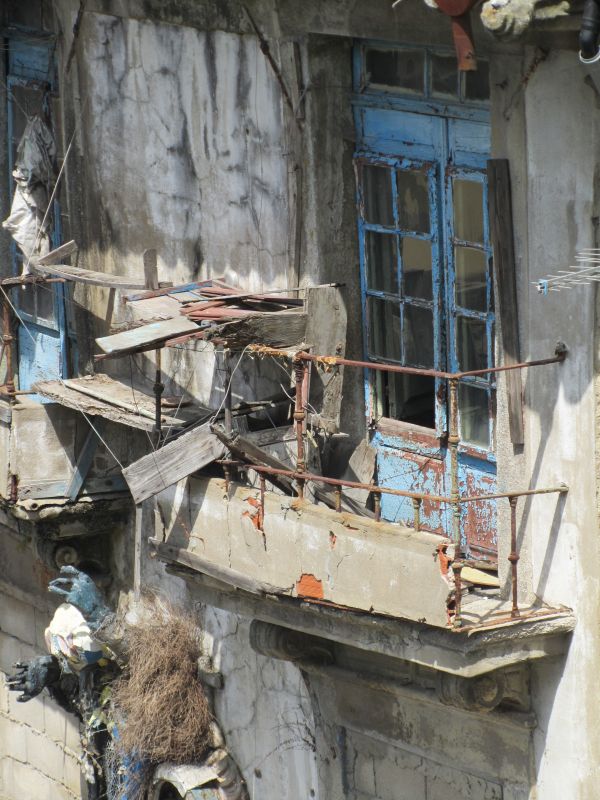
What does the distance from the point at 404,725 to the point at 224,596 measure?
121 cm

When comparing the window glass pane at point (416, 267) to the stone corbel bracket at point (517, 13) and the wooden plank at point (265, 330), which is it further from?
the stone corbel bracket at point (517, 13)

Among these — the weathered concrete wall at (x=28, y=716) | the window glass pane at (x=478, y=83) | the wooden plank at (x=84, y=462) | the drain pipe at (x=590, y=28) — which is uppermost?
the drain pipe at (x=590, y=28)

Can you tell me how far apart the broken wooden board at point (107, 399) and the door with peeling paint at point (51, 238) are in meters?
0.86

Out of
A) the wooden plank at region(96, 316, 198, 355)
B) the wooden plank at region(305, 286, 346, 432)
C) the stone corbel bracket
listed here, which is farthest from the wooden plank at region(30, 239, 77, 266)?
the stone corbel bracket

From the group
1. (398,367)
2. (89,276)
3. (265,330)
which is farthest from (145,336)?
(89,276)

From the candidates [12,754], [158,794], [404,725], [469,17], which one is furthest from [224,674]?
[469,17]

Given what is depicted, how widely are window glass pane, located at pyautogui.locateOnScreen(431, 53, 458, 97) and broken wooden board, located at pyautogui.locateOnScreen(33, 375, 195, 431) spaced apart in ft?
7.96

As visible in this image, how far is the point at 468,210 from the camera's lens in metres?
9.80

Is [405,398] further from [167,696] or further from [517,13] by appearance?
[517,13]

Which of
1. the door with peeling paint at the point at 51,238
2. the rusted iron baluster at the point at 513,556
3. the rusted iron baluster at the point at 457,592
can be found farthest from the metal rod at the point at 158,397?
the rusted iron baluster at the point at 457,592

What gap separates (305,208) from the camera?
1048 centimetres

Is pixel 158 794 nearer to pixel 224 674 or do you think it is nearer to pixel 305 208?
pixel 224 674

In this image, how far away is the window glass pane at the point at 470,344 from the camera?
32.5 feet

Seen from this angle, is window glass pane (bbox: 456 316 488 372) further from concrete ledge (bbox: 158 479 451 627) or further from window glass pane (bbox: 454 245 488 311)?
concrete ledge (bbox: 158 479 451 627)
